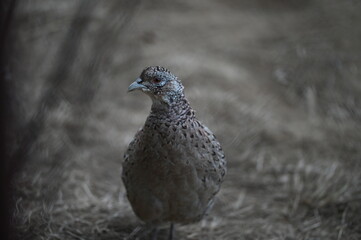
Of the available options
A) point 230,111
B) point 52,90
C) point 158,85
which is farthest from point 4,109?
point 230,111

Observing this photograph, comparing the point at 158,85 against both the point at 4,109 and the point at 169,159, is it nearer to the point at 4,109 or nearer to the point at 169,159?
the point at 169,159

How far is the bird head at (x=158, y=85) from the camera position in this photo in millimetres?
3229

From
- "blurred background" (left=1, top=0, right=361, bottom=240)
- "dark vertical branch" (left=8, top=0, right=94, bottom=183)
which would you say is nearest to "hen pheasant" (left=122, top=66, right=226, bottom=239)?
"blurred background" (left=1, top=0, right=361, bottom=240)

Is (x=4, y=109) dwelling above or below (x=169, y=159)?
above

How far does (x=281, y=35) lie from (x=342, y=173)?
117 inches

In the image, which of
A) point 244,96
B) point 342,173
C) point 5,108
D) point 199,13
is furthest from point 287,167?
point 5,108

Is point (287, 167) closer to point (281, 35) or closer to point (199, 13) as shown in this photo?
point (281, 35)

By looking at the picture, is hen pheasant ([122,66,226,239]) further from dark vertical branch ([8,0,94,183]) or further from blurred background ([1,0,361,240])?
dark vertical branch ([8,0,94,183])

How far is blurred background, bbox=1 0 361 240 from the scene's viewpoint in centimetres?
421

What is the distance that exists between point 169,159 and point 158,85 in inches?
19.5

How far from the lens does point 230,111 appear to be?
229 inches

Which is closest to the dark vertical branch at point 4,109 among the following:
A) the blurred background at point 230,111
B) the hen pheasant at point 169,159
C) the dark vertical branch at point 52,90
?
the dark vertical branch at point 52,90

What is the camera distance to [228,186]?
16.2 feet

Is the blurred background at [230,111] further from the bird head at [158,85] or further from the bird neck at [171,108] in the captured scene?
the bird neck at [171,108]
